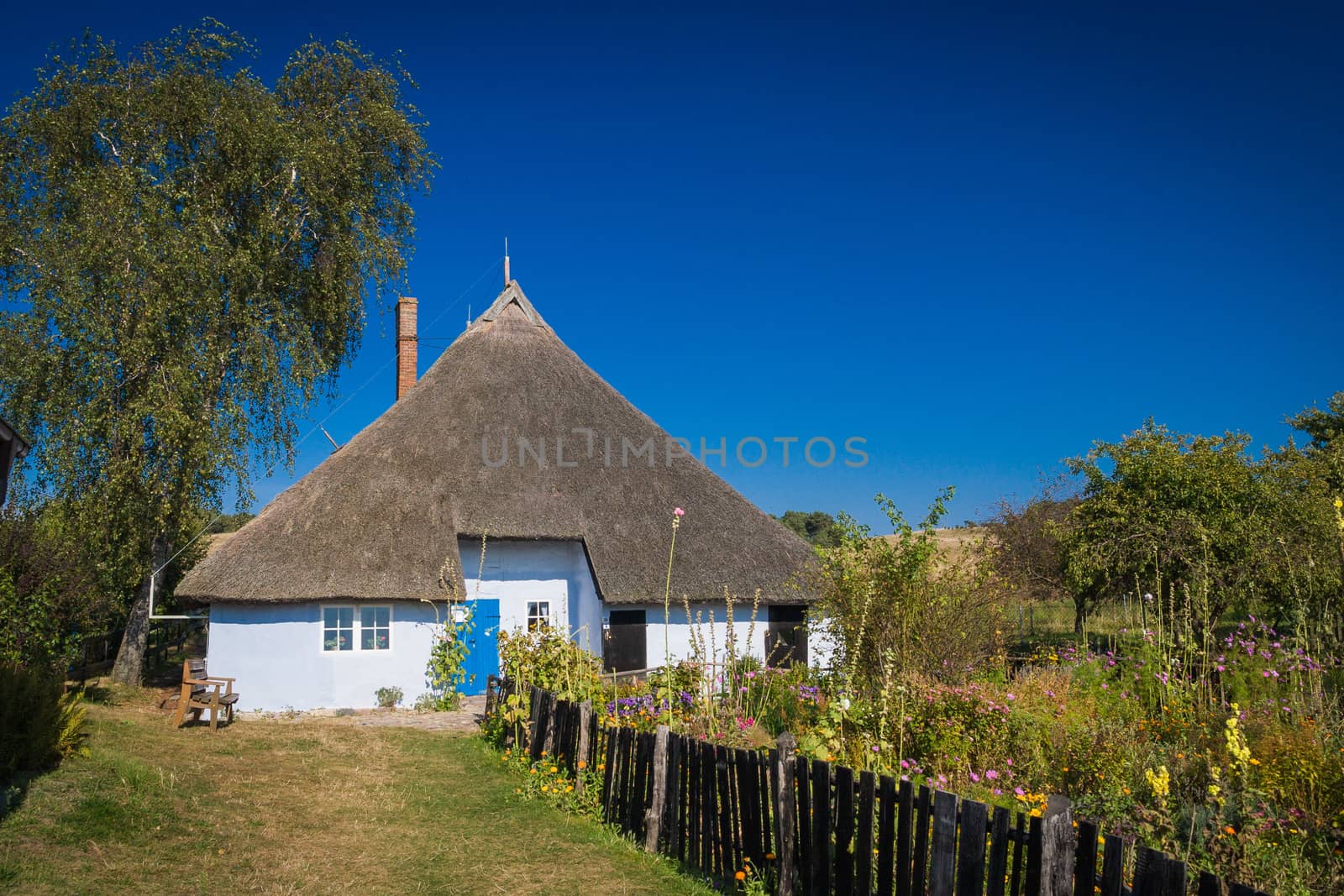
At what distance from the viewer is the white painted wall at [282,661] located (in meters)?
15.4

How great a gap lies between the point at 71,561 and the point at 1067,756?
46.2ft

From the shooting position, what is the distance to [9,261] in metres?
16.0

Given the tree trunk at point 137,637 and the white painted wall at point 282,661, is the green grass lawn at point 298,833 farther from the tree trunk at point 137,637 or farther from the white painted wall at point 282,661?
the tree trunk at point 137,637

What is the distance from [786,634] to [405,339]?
41.8ft

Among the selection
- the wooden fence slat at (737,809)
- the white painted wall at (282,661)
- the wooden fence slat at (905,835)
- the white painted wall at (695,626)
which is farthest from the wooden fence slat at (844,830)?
the white painted wall at (282,661)

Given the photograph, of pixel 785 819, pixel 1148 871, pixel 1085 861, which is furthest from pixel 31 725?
pixel 1148 871

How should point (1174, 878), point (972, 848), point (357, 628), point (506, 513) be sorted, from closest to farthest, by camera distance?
point (1174, 878), point (972, 848), point (357, 628), point (506, 513)

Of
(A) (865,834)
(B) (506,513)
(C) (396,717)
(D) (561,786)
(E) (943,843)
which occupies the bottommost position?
(C) (396,717)

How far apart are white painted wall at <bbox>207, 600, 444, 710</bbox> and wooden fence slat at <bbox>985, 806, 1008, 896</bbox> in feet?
44.7

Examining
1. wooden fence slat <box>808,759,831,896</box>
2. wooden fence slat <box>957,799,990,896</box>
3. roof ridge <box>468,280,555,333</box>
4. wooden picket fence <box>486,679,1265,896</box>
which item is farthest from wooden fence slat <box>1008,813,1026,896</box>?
roof ridge <box>468,280,555,333</box>

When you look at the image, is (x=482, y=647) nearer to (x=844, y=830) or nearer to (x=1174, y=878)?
(x=844, y=830)

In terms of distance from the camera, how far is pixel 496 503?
57.3 ft

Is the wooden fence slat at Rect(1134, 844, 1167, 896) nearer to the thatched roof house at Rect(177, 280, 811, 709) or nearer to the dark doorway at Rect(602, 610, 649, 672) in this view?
the thatched roof house at Rect(177, 280, 811, 709)

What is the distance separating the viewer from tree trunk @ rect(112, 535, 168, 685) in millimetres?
17328
